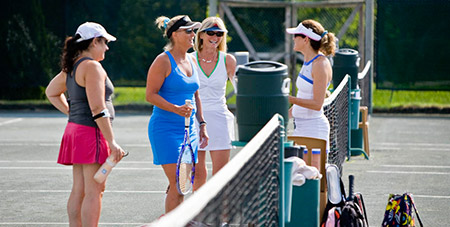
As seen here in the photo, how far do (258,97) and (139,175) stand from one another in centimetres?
520

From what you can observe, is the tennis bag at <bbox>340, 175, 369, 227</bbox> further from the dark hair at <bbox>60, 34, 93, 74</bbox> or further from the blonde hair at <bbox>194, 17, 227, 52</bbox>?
the dark hair at <bbox>60, 34, 93, 74</bbox>

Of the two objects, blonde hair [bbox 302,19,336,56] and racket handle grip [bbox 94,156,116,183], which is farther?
blonde hair [bbox 302,19,336,56]

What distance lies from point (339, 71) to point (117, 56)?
27.4ft

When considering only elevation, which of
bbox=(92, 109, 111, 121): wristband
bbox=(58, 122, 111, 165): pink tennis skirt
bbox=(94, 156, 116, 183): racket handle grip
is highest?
bbox=(92, 109, 111, 121): wristband

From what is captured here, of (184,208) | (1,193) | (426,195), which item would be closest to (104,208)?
(1,193)

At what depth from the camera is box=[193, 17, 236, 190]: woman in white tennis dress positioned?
7000mm

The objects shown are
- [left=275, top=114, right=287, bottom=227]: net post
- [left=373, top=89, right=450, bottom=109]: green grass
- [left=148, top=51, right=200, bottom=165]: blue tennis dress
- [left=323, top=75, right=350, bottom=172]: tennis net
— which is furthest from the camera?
[left=373, top=89, right=450, bottom=109]: green grass

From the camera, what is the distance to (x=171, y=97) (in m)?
6.34

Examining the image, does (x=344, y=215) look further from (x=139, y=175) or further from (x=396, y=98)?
(x=396, y=98)

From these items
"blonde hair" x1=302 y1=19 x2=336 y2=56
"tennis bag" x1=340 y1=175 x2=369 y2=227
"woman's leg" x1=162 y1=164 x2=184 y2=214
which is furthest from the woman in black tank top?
"blonde hair" x1=302 y1=19 x2=336 y2=56

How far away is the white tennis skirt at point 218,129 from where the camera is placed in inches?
277

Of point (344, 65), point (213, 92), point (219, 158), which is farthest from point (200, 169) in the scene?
point (344, 65)

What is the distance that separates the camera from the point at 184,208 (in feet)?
9.51

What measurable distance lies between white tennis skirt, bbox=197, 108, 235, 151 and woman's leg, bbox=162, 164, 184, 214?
0.71 m
